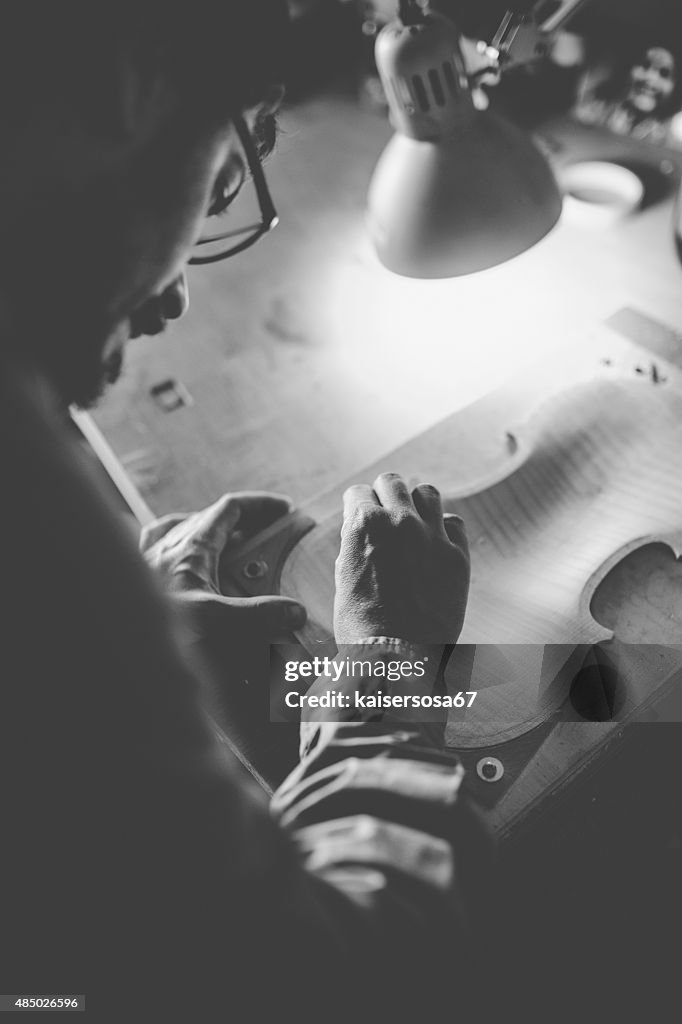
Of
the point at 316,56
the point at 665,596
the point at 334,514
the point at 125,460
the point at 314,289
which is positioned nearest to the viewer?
the point at 665,596

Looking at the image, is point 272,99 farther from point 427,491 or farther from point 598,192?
point 598,192

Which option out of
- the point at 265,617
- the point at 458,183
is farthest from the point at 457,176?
the point at 265,617

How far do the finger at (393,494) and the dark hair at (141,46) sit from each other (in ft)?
1.57

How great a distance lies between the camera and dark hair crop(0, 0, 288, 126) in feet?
1.59

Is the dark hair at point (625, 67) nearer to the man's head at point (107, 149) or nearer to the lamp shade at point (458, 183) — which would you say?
the lamp shade at point (458, 183)

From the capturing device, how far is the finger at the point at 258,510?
3.62ft

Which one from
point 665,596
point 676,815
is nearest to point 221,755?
point 665,596

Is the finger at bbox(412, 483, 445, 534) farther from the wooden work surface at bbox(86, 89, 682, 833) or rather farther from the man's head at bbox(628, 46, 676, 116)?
the man's head at bbox(628, 46, 676, 116)

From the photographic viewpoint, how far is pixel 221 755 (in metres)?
0.58

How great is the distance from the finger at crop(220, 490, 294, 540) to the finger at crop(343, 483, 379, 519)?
0.17 meters

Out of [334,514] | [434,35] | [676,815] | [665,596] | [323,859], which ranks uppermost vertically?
[434,35]

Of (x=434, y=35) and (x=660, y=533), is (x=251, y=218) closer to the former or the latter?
(x=434, y=35)

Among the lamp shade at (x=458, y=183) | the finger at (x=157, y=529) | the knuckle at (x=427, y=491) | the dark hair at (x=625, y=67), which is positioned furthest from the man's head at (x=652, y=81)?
the finger at (x=157, y=529)

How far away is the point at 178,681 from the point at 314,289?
1170 millimetres
